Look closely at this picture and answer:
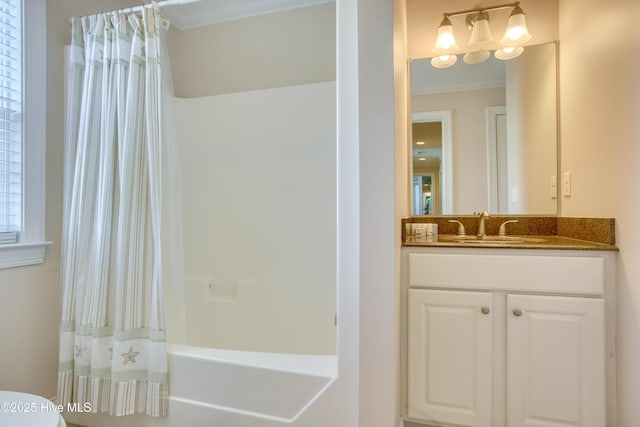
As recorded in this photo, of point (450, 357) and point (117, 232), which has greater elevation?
point (117, 232)

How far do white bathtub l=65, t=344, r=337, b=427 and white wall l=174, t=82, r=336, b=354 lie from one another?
69 centimetres

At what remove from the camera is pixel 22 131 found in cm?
147

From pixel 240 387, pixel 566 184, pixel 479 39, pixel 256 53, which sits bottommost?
pixel 240 387

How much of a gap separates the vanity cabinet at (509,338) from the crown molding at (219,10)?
1.88m

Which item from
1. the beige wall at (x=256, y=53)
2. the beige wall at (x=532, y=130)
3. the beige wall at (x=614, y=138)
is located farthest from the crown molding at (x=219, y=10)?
the beige wall at (x=614, y=138)

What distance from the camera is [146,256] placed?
Answer: 4.75 feet

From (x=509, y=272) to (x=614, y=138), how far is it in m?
0.66

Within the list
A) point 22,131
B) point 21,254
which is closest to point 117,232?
point 21,254

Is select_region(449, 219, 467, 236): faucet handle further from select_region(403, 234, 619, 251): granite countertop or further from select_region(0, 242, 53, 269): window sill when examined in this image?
select_region(0, 242, 53, 269): window sill

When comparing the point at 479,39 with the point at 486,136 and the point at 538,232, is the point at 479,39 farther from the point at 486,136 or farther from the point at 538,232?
the point at 538,232

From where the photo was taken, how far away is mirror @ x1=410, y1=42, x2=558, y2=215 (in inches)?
70.1

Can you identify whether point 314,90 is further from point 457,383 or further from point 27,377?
point 27,377

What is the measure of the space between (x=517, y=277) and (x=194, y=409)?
1.49 metres

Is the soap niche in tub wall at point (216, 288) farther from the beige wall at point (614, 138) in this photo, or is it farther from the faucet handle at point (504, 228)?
the beige wall at point (614, 138)
